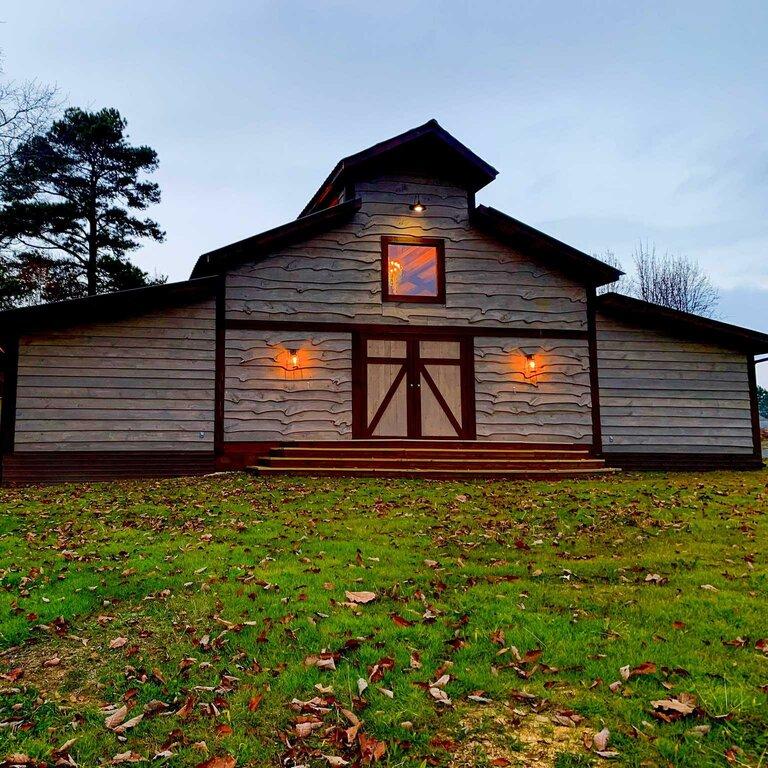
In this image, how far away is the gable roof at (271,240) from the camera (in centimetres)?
1236

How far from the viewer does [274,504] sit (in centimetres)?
834

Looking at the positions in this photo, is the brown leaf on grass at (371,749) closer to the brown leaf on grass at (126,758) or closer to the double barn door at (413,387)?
the brown leaf on grass at (126,758)

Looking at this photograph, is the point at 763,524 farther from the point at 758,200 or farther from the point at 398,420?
the point at 758,200

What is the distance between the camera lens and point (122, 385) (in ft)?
39.2

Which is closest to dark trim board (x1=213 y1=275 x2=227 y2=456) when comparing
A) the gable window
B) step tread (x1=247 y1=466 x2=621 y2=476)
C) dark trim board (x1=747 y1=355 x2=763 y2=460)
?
step tread (x1=247 y1=466 x2=621 y2=476)

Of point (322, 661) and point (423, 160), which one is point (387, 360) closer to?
point (423, 160)

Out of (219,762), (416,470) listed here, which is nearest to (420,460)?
(416,470)

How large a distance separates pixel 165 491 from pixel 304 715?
7.56 meters

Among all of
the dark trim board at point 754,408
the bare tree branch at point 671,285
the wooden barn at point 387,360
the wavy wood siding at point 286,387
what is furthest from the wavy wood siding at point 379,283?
the bare tree branch at point 671,285

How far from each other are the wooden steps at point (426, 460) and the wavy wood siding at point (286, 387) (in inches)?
19.7

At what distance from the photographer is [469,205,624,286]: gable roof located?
13680mm

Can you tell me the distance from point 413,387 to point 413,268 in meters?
2.79

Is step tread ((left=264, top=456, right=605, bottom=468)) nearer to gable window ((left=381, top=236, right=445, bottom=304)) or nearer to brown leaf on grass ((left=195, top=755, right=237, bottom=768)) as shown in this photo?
gable window ((left=381, top=236, right=445, bottom=304))

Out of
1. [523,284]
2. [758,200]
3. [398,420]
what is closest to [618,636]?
[398,420]
